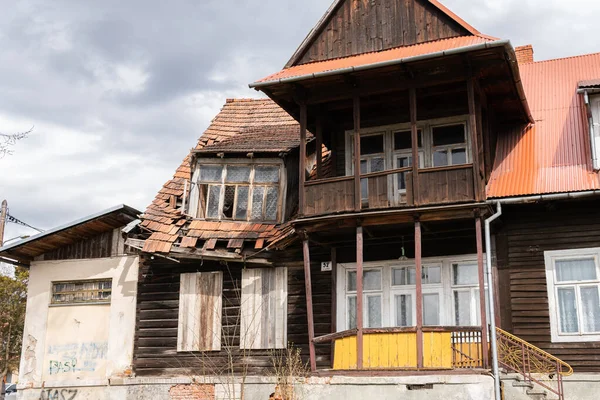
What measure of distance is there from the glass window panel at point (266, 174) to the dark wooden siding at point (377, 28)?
3046mm

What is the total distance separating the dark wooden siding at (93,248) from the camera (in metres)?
19.6

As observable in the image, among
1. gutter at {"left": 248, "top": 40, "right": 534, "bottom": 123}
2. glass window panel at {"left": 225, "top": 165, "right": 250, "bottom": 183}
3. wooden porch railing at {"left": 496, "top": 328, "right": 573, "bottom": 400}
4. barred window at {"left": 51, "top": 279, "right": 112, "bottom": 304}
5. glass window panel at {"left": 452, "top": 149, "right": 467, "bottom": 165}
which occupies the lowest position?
wooden porch railing at {"left": 496, "top": 328, "right": 573, "bottom": 400}

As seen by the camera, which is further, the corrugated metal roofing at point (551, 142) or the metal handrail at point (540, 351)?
the corrugated metal roofing at point (551, 142)

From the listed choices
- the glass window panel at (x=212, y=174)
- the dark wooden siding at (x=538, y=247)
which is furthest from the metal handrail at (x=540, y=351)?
the glass window panel at (x=212, y=174)

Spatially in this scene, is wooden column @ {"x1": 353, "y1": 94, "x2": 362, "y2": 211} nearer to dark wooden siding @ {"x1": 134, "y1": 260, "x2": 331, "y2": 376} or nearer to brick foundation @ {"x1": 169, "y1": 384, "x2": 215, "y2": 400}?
dark wooden siding @ {"x1": 134, "y1": 260, "x2": 331, "y2": 376}

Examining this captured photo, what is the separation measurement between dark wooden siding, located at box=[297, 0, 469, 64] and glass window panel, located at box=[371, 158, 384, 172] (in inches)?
Answer: 102

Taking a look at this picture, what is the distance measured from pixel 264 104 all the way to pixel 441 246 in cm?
842

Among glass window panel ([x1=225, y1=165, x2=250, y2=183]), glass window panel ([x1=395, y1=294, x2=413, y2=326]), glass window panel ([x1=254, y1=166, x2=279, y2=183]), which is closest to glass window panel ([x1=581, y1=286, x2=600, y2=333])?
glass window panel ([x1=395, y1=294, x2=413, y2=326])

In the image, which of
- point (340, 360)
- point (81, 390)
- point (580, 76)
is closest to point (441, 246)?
point (340, 360)

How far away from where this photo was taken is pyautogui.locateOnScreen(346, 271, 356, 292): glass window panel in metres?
17.1

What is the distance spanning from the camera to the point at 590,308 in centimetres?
1466

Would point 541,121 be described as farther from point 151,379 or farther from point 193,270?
point 151,379

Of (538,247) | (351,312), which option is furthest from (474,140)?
(351,312)

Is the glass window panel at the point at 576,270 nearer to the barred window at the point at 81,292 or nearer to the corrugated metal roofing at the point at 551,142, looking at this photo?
the corrugated metal roofing at the point at 551,142
